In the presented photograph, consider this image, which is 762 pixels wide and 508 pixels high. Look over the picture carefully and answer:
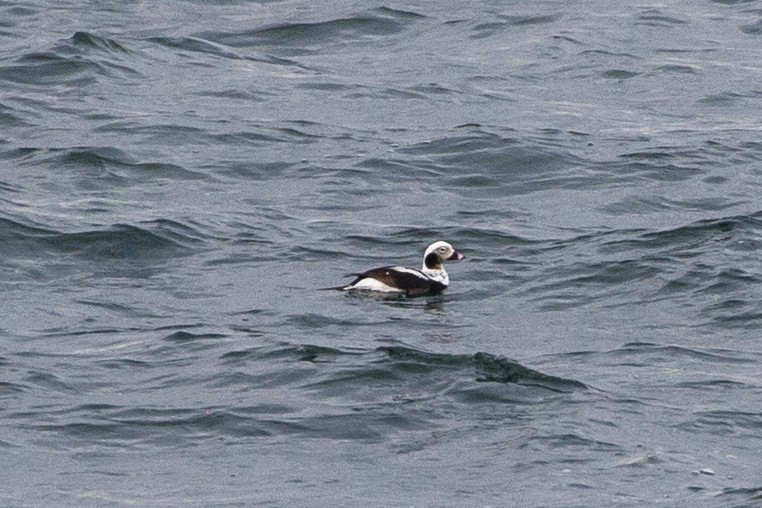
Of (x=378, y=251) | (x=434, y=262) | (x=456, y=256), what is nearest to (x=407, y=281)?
(x=434, y=262)

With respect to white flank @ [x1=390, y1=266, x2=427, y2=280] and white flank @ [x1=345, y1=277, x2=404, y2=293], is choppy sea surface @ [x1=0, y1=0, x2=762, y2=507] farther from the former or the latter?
white flank @ [x1=390, y1=266, x2=427, y2=280]

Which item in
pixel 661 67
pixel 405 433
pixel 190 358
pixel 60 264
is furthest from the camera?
pixel 661 67

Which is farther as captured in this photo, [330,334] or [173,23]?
[173,23]

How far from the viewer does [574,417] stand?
12.2 meters

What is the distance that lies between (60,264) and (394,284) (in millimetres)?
2943

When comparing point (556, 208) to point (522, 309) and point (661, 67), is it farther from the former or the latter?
point (661, 67)

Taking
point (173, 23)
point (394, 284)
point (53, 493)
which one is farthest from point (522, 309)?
point (173, 23)

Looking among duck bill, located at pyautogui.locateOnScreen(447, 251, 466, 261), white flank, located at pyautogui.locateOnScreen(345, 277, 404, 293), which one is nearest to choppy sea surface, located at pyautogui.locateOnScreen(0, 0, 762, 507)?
white flank, located at pyautogui.locateOnScreen(345, 277, 404, 293)

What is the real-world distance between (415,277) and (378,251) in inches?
52.2

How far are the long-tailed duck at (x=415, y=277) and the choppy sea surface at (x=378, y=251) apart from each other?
0.19 meters

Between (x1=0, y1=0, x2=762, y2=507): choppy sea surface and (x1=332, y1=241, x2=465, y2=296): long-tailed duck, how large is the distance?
187mm

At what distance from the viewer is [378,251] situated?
17.7 m

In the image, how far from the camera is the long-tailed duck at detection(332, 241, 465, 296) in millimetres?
16062

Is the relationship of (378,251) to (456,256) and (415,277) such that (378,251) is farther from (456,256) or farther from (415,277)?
(415,277)
